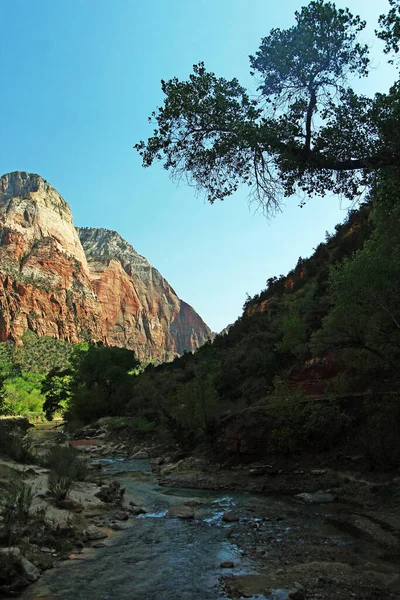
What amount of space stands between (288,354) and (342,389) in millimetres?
13806

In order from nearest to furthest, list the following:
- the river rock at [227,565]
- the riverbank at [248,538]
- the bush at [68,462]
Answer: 1. the riverbank at [248,538]
2. the river rock at [227,565]
3. the bush at [68,462]

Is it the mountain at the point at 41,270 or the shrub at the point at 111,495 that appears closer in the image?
the shrub at the point at 111,495

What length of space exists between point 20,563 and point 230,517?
599 cm

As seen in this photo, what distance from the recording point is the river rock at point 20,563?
21.5 feet

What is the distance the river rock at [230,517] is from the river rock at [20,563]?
5.50 meters

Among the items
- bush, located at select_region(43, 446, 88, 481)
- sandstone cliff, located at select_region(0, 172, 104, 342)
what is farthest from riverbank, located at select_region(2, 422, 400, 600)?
sandstone cliff, located at select_region(0, 172, 104, 342)

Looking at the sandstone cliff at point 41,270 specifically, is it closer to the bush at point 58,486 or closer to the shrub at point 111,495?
the shrub at point 111,495

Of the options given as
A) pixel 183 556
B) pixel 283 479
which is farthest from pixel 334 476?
pixel 183 556

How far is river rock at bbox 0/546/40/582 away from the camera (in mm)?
6544

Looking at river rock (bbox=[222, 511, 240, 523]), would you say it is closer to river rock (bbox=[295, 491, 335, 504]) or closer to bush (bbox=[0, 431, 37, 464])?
river rock (bbox=[295, 491, 335, 504])

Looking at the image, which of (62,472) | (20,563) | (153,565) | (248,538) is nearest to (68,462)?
(62,472)

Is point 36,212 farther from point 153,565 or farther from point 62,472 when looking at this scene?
point 153,565

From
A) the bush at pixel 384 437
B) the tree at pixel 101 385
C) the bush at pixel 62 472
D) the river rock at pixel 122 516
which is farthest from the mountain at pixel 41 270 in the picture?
the bush at pixel 384 437

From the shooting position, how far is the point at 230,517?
36.7ft
